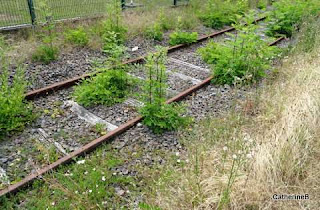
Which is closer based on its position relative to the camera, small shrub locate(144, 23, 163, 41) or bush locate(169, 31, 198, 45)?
bush locate(169, 31, 198, 45)

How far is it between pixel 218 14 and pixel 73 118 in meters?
7.18

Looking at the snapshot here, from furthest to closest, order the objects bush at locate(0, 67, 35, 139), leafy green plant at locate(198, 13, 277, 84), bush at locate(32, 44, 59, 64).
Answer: bush at locate(32, 44, 59, 64) < leafy green plant at locate(198, 13, 277, 84) < bush at locate(0, 67, 35, 139)

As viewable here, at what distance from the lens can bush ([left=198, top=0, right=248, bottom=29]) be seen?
31.7 feet

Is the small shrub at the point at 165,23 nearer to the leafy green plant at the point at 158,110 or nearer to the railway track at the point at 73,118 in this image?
the railway track at the point at 73,118

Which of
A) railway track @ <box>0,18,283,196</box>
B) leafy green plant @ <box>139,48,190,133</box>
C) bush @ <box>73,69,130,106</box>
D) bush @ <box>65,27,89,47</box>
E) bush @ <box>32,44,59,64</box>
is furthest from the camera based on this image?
bush @ <box>65,27,89,47</box>

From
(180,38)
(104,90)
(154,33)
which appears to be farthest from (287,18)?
(104,90)

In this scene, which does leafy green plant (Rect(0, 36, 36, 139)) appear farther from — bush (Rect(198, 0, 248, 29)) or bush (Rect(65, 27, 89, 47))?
bush (Rect(198, 0, 248, 29))

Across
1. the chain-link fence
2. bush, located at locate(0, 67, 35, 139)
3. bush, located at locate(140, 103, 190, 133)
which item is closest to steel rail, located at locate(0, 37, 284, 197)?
bush, located at locate(140, 103, 190, 133)

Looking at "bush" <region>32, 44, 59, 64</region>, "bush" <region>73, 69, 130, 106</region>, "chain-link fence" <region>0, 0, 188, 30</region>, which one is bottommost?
"bush" <region>73, 69, 130, 106</region>

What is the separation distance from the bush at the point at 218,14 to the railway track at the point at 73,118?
4.25 m

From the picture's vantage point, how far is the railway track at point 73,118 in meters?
3.57

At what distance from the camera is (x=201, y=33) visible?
9.02m

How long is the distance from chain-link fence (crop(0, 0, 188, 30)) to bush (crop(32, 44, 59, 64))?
2.49 feet

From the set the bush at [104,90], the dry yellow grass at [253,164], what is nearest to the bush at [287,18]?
the dry yellow grass at [253,164]
